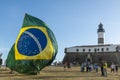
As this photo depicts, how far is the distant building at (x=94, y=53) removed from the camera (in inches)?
3593

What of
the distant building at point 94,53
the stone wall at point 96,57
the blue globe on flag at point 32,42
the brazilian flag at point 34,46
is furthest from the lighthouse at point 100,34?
the blue globe on flag at point 32,42

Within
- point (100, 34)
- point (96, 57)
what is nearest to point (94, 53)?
point (96, 57)

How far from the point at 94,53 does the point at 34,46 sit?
7174cm

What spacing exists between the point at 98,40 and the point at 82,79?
3137 inches

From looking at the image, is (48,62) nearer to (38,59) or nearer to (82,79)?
(38,59)

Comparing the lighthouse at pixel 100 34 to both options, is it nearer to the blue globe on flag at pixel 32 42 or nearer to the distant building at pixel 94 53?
the distant building at pixel 94 53

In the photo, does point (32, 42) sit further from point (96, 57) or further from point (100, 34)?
point (100, 34)

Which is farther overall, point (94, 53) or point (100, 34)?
point (100, 34)

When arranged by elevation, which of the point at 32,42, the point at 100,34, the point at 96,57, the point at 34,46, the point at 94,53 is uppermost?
the point at 100,34

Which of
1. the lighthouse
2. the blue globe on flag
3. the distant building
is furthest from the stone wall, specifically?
the blue globe on flag

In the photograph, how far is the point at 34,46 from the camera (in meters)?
25.4

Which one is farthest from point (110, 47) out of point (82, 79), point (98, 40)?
point (82, 79)

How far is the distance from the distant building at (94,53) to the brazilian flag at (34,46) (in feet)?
213

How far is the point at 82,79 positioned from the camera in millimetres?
26141
